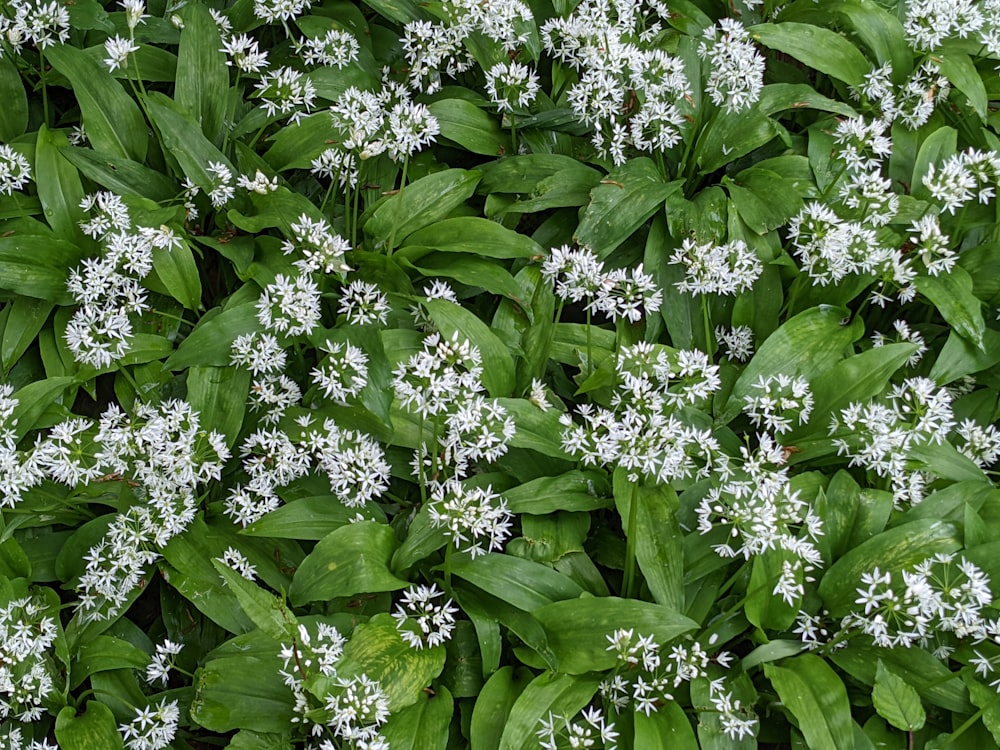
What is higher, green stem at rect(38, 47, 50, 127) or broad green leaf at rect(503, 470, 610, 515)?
green stem at rect(38, 47, 50, 127)

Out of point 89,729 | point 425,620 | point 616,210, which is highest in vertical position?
point 616,210

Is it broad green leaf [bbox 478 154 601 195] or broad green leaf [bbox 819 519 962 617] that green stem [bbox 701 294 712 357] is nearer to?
broad green leaf [bbox 478 154 601 195]

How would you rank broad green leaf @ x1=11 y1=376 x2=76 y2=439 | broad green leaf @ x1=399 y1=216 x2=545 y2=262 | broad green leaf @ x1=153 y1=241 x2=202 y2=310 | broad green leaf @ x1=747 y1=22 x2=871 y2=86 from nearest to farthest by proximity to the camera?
broad green leaf @ x1=11 y1=376 x2=76 y2=439, broad green leaf @ x1=153 y1=241 x2=202 y2=310, broad green leaf @ x1=399 y1=216 x2=545 y2=262, broad green leaf @ x1=747 y1=22 x2=871 y2=86

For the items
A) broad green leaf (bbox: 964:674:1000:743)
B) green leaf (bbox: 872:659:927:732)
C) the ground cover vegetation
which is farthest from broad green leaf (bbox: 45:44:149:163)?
broad green leaf (bbox: 964:674:1000:743)

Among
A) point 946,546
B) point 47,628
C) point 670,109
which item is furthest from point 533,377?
point 47,628

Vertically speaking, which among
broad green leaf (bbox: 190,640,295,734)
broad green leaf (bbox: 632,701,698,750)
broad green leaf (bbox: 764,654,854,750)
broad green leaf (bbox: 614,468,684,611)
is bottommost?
broad green leaf (bbox: 190,640,295,734)

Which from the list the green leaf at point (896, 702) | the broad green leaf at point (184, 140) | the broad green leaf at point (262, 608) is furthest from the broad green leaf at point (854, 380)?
the broad green leaf at point (184, 140)

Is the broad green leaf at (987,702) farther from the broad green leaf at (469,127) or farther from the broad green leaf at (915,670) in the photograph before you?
the broad green leaf at (469,127)

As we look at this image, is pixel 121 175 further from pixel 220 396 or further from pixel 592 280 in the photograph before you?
pixel 592 280

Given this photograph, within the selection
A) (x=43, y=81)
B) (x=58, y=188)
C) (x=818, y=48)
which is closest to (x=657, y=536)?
(x=818, y=48)
